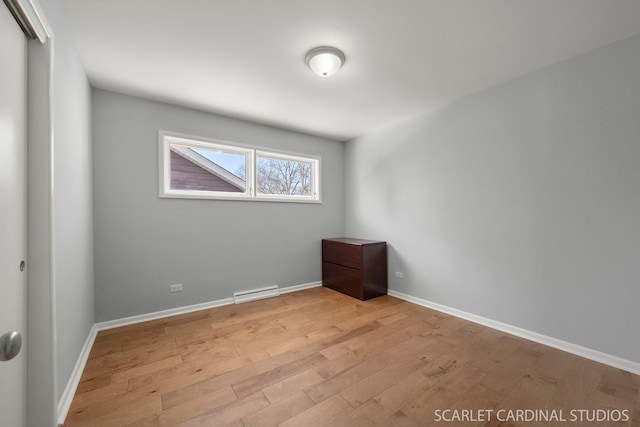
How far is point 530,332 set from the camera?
7.67ft

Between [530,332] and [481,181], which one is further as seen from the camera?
[481,181]

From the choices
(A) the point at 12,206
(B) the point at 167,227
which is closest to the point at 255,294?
(B) the point at 167,227

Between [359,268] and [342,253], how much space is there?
38 cm

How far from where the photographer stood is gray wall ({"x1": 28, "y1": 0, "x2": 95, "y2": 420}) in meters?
1.08

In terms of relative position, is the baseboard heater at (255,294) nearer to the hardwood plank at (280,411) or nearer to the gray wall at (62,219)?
the gray wall at (62,219)

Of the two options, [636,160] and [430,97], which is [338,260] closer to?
[430,97]

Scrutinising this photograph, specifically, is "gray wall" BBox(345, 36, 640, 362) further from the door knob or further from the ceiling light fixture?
the door knob

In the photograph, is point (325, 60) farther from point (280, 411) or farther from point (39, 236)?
point (280, 411)

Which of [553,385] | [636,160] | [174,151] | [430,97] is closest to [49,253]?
[174,151]

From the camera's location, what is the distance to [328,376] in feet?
5.94

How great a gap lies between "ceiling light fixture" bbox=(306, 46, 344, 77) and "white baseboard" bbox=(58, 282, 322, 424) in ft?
9.11

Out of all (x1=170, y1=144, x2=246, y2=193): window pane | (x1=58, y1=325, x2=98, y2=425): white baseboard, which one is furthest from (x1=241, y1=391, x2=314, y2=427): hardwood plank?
(x1=170, y1=144, x2=246, y2=193): window pane

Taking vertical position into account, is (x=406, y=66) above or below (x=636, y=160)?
above

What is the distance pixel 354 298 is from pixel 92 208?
3.12 meters
